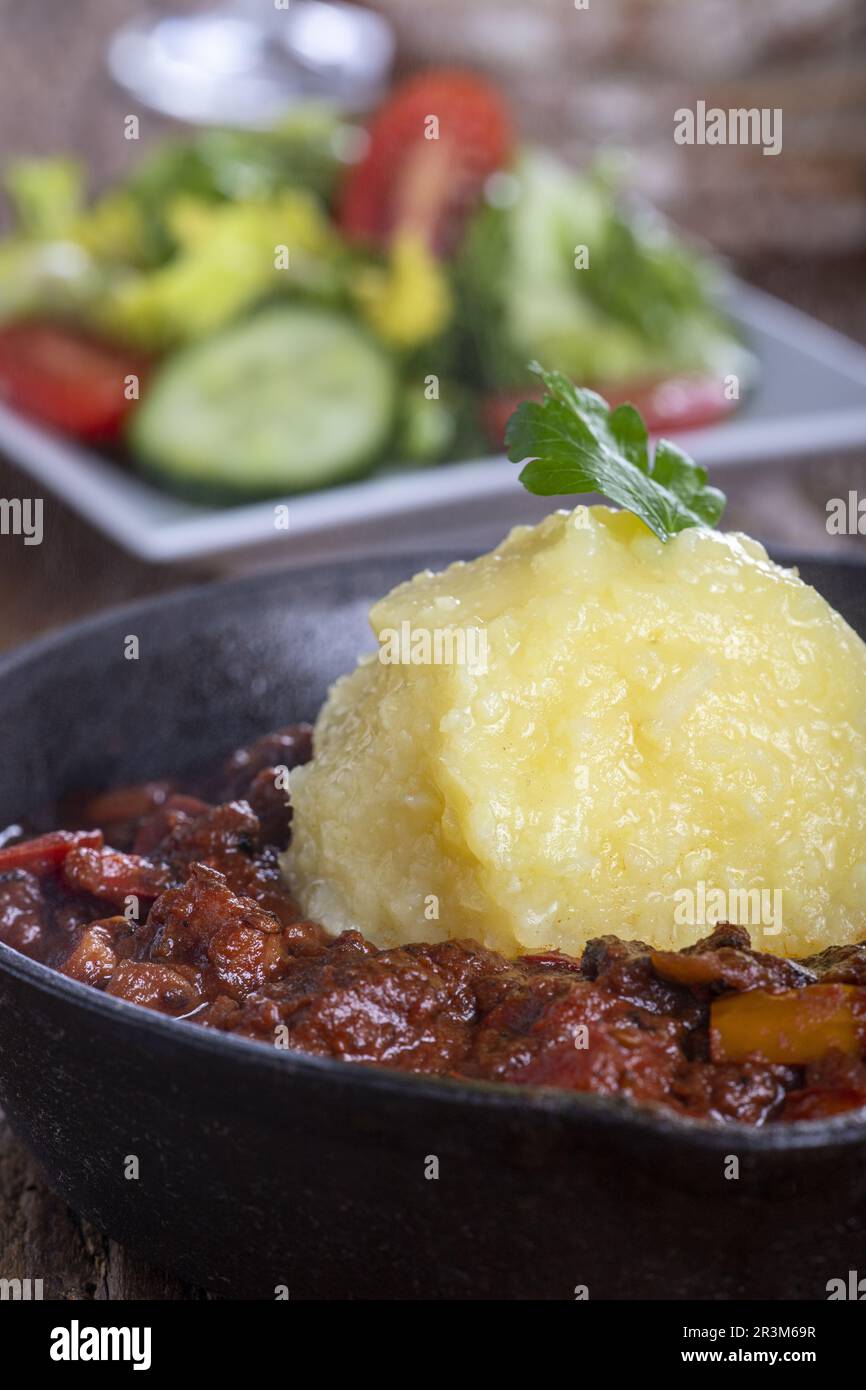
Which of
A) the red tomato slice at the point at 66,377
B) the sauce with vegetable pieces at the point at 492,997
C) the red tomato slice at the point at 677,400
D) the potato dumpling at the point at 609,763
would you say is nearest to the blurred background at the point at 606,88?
the red tomato slice at the point at 677,400

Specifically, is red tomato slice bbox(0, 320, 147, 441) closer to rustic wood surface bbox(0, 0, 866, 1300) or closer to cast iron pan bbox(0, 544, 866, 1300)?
rustic wood surface bbox(0, 0, 866, 1300)

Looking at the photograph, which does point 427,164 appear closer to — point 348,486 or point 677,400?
point 677,400

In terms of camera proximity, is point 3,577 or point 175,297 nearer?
point 3,577

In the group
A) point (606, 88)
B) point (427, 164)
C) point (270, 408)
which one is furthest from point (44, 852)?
point (606, 88)

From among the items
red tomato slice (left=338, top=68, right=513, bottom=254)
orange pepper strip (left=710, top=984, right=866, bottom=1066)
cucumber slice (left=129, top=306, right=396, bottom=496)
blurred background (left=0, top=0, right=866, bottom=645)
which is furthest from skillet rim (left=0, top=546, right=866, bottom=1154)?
blurred background (left=0, top=0, right=866, bottom=645)
